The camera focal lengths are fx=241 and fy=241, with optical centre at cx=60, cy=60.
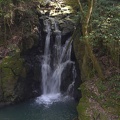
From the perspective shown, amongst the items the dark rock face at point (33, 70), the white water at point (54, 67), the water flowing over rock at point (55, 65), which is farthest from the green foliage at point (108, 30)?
the white water at point (54, 67)

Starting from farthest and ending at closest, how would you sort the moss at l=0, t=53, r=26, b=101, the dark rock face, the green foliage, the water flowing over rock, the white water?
the white water → the water flowing over rock → the dark rock face → the moss at l=0, t=53, r=26, b=101 → the green foliage

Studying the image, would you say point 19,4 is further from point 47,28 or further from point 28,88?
point 28,88

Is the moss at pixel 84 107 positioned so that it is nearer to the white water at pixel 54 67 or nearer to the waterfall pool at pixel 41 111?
the waterfall pool at pixel 41 111

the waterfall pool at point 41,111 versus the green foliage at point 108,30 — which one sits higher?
the green foliage at point 108,30

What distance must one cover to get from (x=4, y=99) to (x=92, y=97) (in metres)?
6.32

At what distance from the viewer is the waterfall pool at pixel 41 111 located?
46.2 ft

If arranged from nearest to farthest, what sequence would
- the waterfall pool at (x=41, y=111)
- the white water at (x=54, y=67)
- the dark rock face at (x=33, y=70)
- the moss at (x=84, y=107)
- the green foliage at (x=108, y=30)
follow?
the moss at (x=84, y=107) < the green foliage at (x=108, y=30) < the waterfall pool at (x=41, y=111) < the dark rock face at (x=33, y=70) < the white water at (x=54, y=67)

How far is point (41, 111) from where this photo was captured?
14773 millimetres

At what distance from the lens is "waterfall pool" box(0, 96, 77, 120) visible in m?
14.1

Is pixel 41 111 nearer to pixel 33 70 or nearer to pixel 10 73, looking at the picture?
pixel 10 73

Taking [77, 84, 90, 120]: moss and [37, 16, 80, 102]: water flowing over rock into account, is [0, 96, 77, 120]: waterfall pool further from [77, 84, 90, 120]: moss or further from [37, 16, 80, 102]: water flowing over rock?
[77, 84, 90, 120]: moss

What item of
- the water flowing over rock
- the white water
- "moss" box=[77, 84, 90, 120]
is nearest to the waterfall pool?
the water flowing over rock

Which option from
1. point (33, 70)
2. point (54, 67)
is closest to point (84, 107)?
point (33, 70)

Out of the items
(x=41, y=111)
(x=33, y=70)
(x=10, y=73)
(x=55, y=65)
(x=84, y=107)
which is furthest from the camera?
(x=55, y=65)
